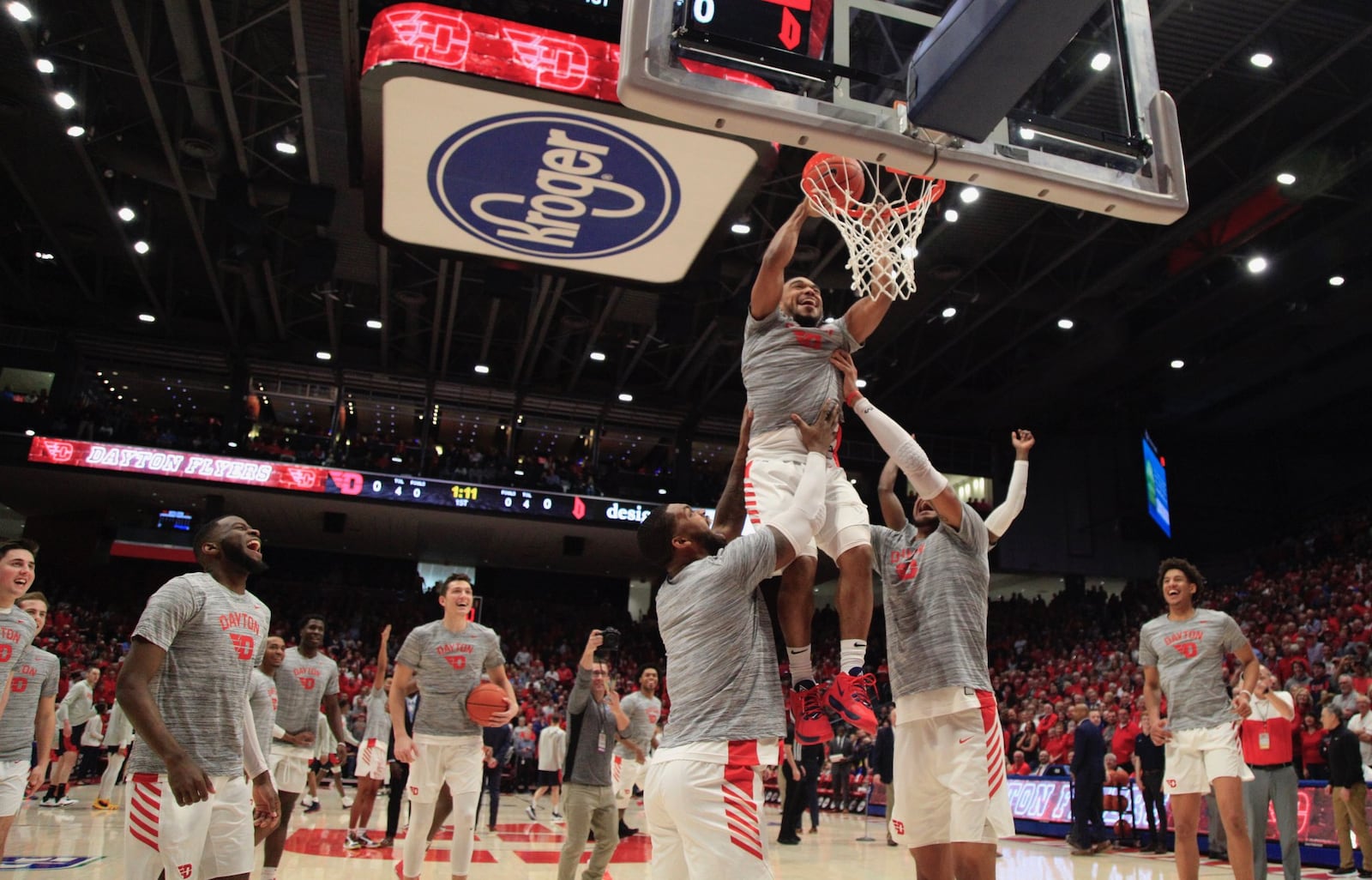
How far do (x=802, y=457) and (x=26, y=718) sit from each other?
16.1 ft

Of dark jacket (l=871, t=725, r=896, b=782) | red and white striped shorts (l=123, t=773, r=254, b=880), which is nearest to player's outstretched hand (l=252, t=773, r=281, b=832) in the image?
red and white striped shorts (l=123, t=773, r=254, b=880)

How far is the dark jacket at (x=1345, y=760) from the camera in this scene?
870 centimetres

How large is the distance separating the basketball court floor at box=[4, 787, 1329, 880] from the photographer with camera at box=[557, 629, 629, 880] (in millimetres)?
1343

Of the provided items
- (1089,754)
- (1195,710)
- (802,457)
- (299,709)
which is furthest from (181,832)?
(1089,754)

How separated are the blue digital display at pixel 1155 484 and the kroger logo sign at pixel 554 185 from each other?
16.7m

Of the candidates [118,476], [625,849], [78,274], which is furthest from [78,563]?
[625,849]

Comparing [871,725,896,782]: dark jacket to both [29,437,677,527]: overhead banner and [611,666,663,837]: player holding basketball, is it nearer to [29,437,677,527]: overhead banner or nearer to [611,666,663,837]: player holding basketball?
[611,666,663,837]: player holding basketball

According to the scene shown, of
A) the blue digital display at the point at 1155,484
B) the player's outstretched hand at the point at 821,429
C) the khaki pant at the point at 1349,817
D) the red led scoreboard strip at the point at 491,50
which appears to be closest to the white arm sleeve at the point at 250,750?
the player's outstretched hand at the point at 821,429

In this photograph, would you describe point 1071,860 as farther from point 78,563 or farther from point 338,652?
point 78,563

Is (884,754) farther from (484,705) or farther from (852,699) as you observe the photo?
(852,699)

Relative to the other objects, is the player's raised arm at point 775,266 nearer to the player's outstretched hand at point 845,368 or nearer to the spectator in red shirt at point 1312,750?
the player's outstretched hand at point 845,368

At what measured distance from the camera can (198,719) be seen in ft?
12.3

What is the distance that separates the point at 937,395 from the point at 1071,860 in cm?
1736

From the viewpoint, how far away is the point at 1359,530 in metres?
21.0
